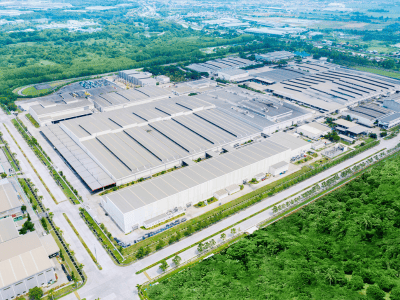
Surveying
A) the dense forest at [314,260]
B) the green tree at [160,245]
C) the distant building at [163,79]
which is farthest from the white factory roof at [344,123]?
the distant building at [163,79]

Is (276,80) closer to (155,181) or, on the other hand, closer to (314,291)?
(155,181)

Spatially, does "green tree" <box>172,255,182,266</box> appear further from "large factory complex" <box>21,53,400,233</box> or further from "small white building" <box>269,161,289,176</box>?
"small white building" <box>269,161,289,176</box>

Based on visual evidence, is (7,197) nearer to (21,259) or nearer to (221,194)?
(21,259)

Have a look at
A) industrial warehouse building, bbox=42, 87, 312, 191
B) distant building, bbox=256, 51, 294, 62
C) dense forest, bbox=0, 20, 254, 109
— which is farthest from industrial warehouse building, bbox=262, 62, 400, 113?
dense forest, bbox=0, 20, 254, 109

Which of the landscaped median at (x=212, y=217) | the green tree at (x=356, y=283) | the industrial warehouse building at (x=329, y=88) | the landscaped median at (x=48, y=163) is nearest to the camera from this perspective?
the green tree at (x=356, y=283)

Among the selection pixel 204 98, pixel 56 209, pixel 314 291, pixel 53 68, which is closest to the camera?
pixel 314 291

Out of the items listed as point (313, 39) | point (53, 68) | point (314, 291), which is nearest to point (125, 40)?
point (53, 68)

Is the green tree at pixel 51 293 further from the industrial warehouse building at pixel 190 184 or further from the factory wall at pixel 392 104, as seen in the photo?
the factory wall at pixel 392 104
